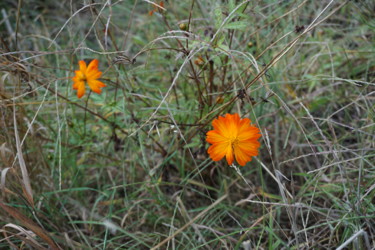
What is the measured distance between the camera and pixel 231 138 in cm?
100

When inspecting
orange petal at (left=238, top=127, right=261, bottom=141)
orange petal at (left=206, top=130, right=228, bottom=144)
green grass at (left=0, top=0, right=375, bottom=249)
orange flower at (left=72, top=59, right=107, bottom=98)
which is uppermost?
orange flower at (left=72, top=59, right=107, bottom=98)

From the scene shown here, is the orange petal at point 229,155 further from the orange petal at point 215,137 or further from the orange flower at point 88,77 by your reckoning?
the orange flower at point 88,77

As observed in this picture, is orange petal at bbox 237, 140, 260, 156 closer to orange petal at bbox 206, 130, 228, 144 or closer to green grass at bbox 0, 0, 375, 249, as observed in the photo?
orange petal at bbox 206, 130, 228, 144

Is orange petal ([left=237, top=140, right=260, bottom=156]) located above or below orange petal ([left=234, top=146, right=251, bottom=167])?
above

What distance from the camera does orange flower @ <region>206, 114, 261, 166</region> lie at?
988 mm

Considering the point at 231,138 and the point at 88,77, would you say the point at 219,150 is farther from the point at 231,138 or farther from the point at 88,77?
the point at 88,77

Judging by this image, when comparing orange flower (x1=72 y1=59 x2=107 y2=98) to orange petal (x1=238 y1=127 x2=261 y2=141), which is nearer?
orange petal (x1=238 y1=127 x2=261 y2=141)

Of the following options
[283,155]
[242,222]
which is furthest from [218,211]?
[283,155]

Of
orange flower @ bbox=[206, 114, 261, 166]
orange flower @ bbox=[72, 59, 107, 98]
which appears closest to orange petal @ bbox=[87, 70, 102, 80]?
orange flower @ bbox=[72, 59, 107, 98]

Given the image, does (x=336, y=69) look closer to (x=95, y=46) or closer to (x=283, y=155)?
(x=283, y=155)

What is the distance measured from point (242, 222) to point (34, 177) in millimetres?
744

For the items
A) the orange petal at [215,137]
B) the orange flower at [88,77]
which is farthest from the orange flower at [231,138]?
the orange flower at [88,77]

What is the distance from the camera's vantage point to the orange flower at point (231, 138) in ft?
3.24

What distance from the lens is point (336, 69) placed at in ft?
5.77
